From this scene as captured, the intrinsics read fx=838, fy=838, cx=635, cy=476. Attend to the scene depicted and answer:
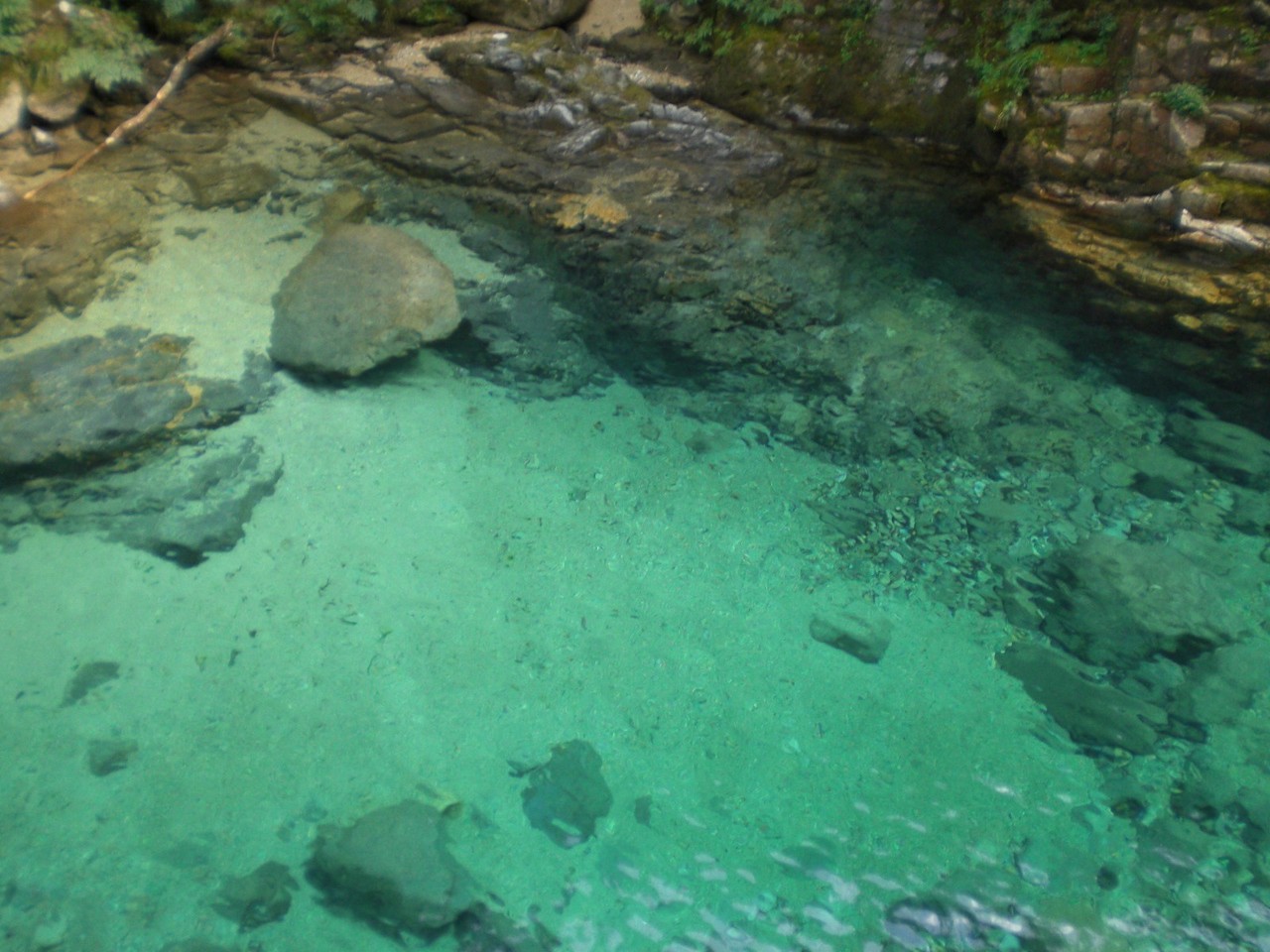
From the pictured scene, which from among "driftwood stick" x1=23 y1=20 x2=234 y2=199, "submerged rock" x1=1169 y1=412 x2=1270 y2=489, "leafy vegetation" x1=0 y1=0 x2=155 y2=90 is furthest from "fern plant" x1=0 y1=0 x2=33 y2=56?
"submerged rock" x1=1169 y1=412 x2=1270 y2=489

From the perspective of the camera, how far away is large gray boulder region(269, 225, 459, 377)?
493 centimetres

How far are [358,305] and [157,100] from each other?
3.14 m

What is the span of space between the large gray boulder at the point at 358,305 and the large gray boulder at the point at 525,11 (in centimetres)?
297

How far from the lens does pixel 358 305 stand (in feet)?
16.4

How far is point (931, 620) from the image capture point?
429 centimetres

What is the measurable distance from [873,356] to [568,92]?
339 cm

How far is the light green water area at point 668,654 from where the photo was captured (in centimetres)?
327

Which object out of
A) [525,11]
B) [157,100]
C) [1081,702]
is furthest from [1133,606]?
[157,100]

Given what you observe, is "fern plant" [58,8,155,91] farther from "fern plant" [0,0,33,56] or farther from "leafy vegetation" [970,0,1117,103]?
"leafy vegetation" [970,0,1117,103]

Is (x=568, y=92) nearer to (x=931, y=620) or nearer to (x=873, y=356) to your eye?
(x=873, y=356)

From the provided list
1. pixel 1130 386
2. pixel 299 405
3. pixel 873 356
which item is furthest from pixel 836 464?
pixel 299 405

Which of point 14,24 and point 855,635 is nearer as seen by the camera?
point 855,635

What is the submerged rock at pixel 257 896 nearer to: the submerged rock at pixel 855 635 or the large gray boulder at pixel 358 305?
the submerged rock at pixel 855 635

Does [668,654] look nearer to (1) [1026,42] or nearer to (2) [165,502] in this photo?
(2) [165,502]
